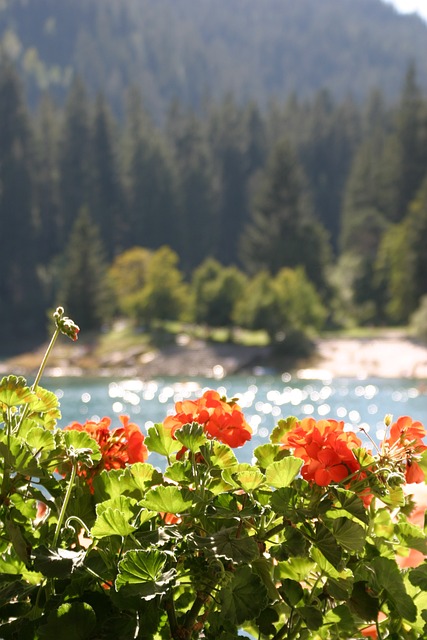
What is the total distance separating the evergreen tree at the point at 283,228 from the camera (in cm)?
4723

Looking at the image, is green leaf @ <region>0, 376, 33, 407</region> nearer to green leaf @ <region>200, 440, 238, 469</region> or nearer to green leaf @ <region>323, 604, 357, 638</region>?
green leaf @ <region>200, 440, 238, 469</region>

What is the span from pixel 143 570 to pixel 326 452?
0.40 m

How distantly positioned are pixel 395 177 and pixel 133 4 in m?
100

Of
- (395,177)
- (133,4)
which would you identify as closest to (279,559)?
(395,177)

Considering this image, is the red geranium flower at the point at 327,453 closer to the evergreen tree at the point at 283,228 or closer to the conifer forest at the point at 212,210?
the conifer forest at the point at 212,210

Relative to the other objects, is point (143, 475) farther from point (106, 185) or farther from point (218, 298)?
point (106, 185)

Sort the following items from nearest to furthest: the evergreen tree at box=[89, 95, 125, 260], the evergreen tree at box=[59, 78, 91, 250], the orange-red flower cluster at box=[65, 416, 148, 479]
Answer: the orange-red flower cluster at box=[65, 416, 148, 479] → the evergreen tree at box=[59, 78, 91, 250] → the evergreen tree at box=[89, 95, 125, 260]

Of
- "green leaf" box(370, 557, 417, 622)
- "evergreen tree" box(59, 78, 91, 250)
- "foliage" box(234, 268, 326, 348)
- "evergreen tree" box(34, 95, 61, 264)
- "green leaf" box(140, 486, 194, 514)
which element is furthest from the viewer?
"evergreen tree" box(59, 78, 91, 250)

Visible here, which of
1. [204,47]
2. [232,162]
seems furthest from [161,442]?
[204,47]

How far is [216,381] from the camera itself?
32938 millimetres

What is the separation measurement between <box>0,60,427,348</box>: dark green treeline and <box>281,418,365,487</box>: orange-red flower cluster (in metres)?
42.1

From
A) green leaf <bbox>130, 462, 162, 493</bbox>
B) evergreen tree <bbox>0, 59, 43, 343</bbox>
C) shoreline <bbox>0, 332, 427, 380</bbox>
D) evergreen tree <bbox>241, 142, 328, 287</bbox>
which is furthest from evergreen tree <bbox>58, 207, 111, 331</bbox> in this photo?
green leaf <bbox>130, 462, 162, 493</bbox>

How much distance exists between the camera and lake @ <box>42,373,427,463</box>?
21.8 metres

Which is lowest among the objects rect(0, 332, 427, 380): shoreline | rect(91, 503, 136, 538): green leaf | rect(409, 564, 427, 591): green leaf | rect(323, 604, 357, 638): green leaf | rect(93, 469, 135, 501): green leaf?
rect(0, 332, 427, 380): shoreline
